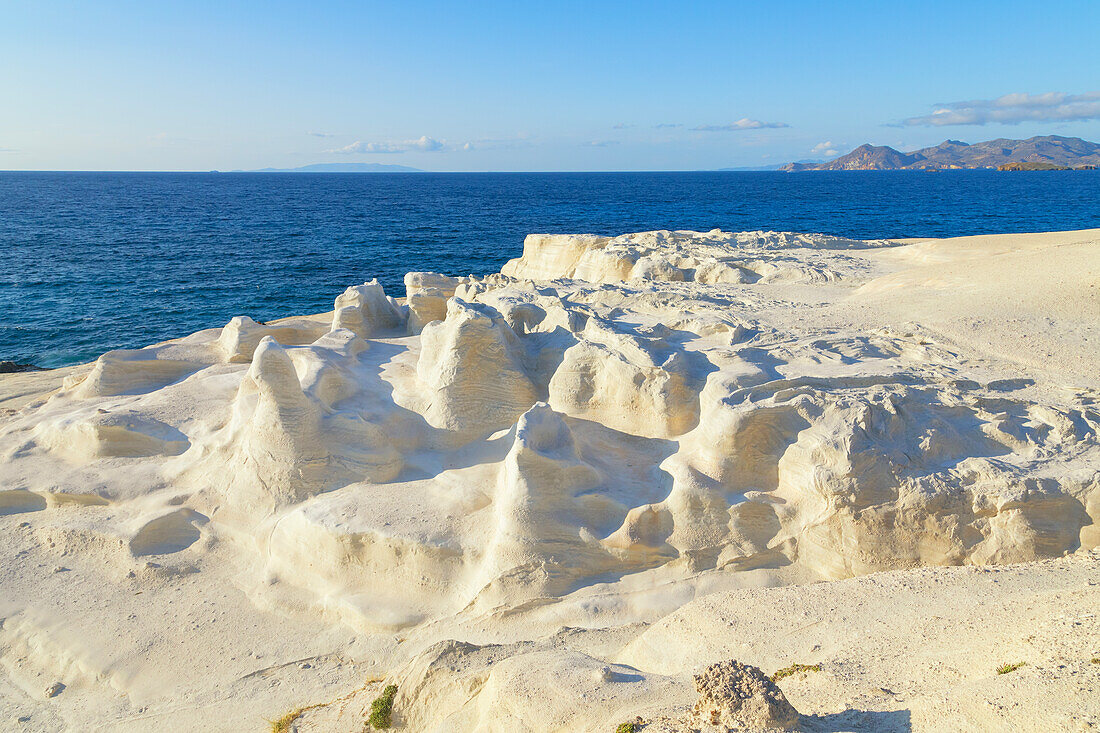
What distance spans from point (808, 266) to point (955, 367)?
7.88 m

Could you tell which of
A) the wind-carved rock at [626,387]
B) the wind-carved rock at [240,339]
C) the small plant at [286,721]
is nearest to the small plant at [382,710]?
the small plant at [286,721]

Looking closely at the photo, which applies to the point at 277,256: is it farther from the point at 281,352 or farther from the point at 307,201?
the point at 307,201

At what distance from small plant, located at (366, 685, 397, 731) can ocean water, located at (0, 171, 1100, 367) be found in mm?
22105

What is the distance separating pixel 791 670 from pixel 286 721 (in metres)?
5.28

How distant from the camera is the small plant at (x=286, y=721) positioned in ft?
22.2

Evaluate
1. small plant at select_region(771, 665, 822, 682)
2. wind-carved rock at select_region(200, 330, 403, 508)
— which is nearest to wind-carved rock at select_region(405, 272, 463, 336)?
wind-carved rock at select_region(200, 330, 403, 508)

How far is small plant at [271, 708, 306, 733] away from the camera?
675 cm

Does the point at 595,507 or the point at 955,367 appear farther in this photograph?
the point at 955,367

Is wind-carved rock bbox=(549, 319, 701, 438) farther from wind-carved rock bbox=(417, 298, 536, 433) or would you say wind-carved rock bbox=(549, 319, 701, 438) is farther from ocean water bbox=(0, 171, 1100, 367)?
ocean water bbox=(0, 171, 1100, 367)

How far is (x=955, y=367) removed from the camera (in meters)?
9.73

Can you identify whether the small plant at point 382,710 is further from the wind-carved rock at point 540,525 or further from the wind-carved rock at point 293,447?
the wind-carved rock at point 293,447

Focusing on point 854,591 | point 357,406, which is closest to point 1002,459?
point 854,591

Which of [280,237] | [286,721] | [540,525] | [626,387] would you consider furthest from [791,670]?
[280,237]

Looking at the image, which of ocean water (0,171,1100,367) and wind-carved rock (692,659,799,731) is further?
ocean water (0,171,1100,367)
